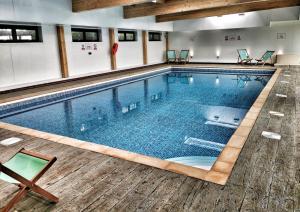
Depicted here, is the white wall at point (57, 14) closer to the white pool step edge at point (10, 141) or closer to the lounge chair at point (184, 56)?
the lounge chair at point (184, 56)

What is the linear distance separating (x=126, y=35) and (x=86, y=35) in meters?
2.49

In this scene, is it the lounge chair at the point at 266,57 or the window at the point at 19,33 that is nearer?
the window at the point at 19,33

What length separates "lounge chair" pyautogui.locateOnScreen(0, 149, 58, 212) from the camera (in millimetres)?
1673

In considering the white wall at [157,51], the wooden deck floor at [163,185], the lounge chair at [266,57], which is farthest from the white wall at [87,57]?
the lounge chair at [266,57]

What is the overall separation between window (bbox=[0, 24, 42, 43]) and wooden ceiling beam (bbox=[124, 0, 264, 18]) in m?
3.73

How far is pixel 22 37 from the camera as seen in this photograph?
732cm

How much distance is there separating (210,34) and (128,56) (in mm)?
4863

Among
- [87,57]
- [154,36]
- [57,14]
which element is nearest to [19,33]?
[57,14]

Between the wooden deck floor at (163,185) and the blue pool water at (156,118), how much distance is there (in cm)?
98

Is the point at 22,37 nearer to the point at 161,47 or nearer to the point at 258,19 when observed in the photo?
the point at 161,47

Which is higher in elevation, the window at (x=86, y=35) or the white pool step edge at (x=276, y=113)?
the window at (x=86, y=35)

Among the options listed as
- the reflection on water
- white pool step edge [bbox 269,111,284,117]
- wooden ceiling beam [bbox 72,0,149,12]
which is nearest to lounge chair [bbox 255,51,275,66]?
the reflection on water

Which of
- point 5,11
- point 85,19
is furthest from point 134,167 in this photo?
point 85,19

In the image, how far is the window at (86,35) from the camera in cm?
909
